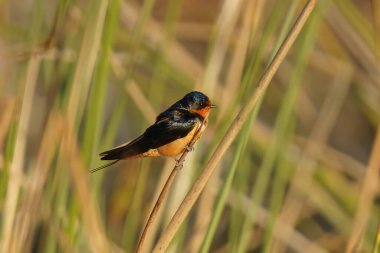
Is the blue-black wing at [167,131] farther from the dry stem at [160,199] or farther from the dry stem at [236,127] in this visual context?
the dry stem at [236,127]

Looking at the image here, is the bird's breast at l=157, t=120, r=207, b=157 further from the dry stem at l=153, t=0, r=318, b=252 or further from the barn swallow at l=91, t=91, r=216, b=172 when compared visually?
the dry stem at l=153, t=0, r=318, b=252

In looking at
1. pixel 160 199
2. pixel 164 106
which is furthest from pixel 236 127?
pixel 164 106

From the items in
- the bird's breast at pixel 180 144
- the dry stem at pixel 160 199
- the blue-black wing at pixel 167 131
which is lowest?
the dry stem at pixel 160 199

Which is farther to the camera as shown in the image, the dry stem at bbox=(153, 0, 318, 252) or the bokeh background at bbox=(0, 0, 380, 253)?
the bokeh background at bbox=(0, 0, 380, 253)

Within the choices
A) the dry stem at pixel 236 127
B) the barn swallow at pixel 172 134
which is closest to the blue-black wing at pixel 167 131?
the barn swallow at pixel 172 134

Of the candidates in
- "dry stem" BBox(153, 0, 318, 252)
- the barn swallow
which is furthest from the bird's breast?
"dry stem" BBox(153, 0, 318, 252)
